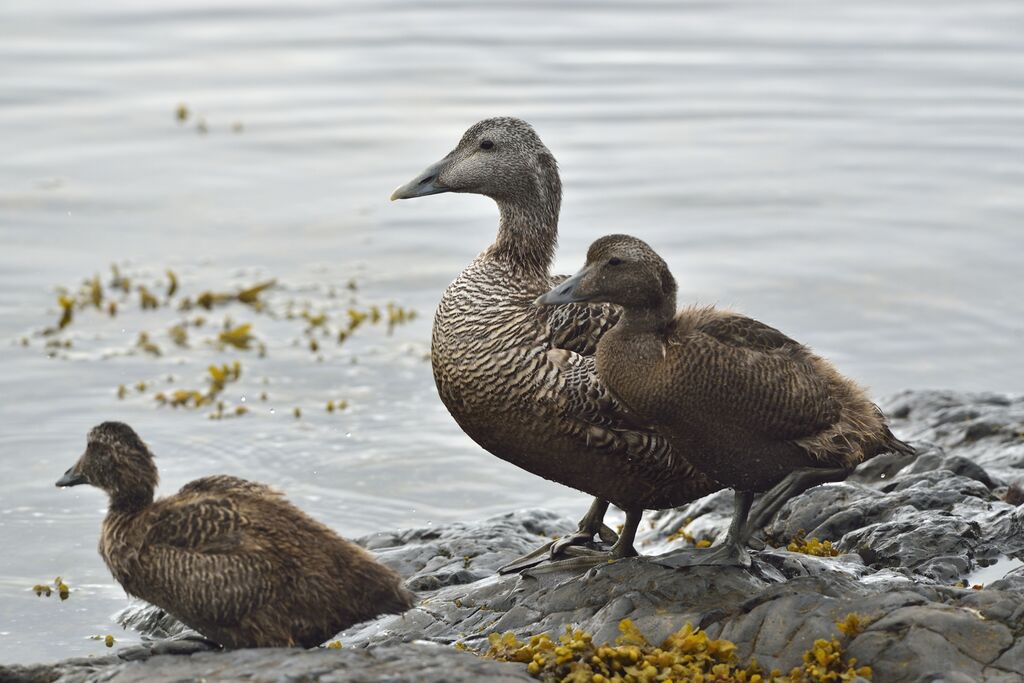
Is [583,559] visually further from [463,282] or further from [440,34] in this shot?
[440,34]

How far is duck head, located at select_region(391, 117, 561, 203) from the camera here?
7.50 metres

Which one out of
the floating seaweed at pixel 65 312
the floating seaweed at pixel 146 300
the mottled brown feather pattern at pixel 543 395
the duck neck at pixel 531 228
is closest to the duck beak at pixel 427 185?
the duck neck at pixel 531 228

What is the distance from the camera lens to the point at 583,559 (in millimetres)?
6953

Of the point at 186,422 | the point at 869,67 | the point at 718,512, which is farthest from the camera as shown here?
the point at 869,67

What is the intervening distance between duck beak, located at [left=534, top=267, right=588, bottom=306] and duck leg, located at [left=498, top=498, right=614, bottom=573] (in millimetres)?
1422

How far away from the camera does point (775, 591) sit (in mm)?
5773

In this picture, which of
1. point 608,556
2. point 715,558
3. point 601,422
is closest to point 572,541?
point 608,556

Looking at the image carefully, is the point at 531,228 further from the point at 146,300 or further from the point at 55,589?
the point at 146,300

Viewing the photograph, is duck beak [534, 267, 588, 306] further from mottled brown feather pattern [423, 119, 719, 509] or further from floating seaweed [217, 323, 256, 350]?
floating seaweed [217, 323, 256, 350]

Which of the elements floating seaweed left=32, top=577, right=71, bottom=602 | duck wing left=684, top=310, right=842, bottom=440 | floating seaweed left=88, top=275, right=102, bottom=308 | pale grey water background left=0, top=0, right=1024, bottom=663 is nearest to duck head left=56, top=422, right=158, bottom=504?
pale grey water background left=0, top=0, right=1024, bottom=663

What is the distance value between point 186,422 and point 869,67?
33.6ft

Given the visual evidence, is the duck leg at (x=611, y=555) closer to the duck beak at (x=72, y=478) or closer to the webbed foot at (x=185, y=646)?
the webbed foot at (x=185, y=646)

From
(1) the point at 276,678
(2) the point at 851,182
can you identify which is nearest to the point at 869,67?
(2) the point at 851,182

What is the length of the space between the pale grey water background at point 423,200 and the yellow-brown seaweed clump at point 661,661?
9.47ft
